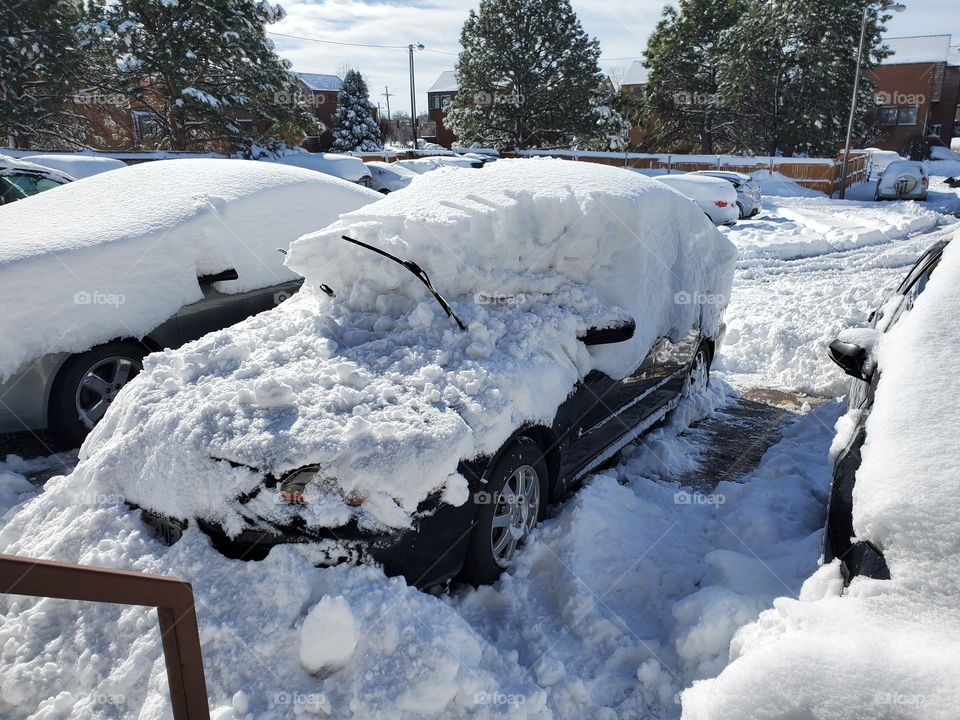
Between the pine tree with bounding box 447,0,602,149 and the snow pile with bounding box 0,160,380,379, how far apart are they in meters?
31.1

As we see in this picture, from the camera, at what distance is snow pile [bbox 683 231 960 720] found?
1.60 metres

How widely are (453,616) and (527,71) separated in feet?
116

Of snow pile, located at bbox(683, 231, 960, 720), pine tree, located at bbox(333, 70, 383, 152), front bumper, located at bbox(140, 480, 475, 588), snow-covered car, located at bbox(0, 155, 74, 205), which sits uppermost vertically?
pine tree, located at bbox(333, 70, 383, 152)

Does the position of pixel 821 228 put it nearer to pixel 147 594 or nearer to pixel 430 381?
pixel 430 381

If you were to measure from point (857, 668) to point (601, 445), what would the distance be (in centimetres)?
249

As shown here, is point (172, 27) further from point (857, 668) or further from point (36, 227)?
point (857, 668)

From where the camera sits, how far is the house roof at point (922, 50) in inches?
1869

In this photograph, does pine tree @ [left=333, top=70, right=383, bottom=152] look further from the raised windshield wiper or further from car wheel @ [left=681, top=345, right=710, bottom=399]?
the raised windshield wiper

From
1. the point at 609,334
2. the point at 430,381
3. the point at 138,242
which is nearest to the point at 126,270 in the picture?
the point at 138,242

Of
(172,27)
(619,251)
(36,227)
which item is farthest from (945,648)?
(172,27)

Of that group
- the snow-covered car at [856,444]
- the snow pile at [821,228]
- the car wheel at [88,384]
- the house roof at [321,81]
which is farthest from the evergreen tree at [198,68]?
the house roof at [321,81]

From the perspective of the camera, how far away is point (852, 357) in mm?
3125

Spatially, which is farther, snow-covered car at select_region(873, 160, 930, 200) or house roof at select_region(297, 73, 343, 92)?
house roof at select_region(297, 73, 343, 92)

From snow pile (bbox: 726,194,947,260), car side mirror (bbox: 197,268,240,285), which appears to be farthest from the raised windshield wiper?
snow pile (bbox: 726,194,947,260)
